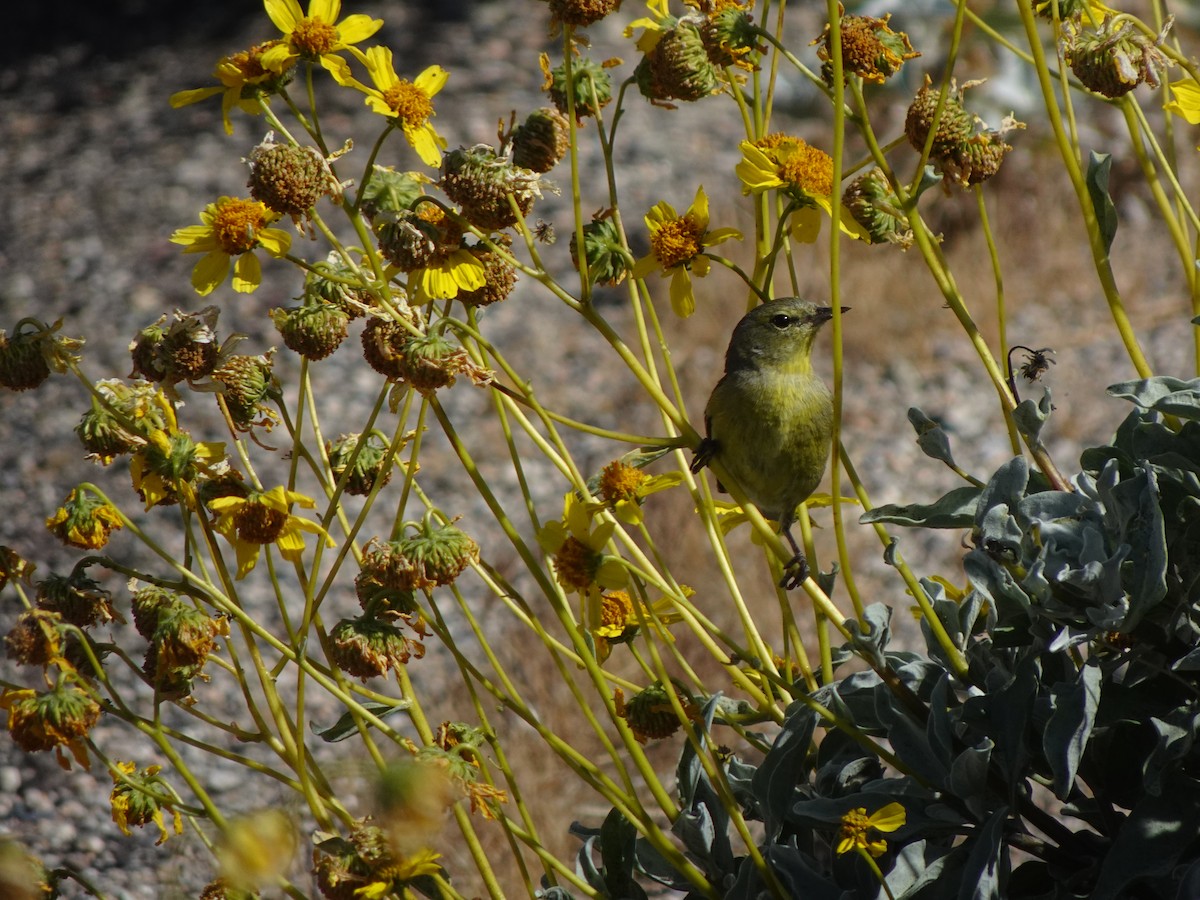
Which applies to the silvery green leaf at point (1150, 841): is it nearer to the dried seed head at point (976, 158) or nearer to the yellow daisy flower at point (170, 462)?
the dried seed head at point (976, 158)

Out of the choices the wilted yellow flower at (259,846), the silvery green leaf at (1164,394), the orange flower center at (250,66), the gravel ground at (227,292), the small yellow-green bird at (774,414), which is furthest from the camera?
the gravel ground at (227,292)

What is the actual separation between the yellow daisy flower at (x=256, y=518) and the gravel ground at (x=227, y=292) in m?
1.40

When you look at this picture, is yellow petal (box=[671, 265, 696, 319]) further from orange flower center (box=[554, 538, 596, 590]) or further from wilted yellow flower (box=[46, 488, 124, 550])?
wilted yellow flower (box=[46, 488, 124, 550])

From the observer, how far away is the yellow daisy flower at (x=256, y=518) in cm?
141

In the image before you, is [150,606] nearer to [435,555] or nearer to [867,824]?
[435,555]

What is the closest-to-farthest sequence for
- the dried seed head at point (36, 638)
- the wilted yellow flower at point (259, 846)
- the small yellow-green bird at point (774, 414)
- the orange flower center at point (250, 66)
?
the wilted yellow flower at point (259, 846)
the dried seed head at point (36, 638)
the orange flower center at point (250, 66)
the small yellow-green bird at point (774, 414)

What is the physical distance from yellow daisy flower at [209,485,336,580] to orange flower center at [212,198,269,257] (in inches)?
11.1

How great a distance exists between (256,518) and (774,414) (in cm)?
89

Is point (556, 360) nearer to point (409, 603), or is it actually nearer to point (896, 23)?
point (896, 23)

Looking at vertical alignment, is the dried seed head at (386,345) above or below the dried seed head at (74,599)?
above

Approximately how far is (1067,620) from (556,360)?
4.00 meters

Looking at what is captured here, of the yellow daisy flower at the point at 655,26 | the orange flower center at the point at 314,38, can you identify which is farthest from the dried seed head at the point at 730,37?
the orange flower center at the point at 314,38

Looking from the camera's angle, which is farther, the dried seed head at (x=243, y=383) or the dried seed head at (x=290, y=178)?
the dried seed head at (x=243, y=383)

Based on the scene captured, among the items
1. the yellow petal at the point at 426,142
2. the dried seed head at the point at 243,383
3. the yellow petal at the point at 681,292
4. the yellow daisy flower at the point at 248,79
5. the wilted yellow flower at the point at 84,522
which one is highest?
the yellow daisy flower at the point at 248,79
